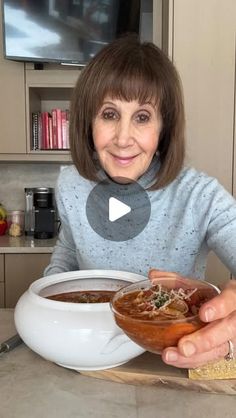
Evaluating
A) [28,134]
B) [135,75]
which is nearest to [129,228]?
[135,75]

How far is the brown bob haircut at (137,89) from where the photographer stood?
934 millimetres

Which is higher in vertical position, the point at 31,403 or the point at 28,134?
the point at 28,134

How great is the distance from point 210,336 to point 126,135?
52 centimetres

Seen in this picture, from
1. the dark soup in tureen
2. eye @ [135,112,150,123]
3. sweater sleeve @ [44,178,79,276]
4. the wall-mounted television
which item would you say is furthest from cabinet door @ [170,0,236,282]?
the dark soup in tureen

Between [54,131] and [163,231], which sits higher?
[54,131]

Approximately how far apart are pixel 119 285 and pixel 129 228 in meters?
0.29

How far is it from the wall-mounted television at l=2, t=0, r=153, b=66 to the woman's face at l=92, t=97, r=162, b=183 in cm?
156

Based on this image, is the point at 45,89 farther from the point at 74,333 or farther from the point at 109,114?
the point at 74,333

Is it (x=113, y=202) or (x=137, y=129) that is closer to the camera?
(x=137, y=129)

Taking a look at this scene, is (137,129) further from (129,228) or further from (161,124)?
(129,228)

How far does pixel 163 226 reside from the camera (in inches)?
41.7

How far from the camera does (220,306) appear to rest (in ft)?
1.75

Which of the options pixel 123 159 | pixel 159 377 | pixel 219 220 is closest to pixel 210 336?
pixel 159 377

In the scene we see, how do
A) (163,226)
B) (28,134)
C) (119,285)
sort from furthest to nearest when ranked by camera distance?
(28,134) → (163,226) → (119,285)
